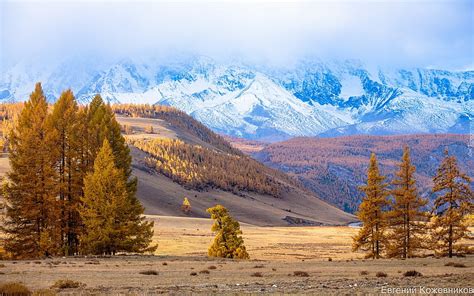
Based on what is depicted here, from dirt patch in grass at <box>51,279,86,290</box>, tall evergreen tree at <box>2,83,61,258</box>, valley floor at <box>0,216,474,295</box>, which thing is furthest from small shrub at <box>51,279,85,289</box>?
tall evergreen tree at <box>2,83,61,258</box>

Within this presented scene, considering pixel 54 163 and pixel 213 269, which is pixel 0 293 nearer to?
pixel 213 269

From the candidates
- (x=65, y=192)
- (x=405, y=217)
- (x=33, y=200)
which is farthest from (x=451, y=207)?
(x=33, y=200)

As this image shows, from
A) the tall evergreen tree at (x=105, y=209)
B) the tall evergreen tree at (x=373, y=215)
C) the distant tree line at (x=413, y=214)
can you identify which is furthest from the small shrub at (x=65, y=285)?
the tall evergreen tree at (x=373, y=215)

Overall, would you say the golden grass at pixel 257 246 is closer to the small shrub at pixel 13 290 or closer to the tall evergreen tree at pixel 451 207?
the tall evergreen tree at pixel 451 207

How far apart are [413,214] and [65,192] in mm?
32510

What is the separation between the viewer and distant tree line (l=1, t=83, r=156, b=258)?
4941 centimetres

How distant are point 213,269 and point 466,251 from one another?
26.7 meters

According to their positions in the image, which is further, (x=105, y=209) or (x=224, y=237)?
(x=224, y=237)

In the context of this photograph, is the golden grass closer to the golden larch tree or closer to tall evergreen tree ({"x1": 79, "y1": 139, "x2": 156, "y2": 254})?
the golden larch tree

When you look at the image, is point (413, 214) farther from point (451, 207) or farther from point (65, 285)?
point (65, 285)

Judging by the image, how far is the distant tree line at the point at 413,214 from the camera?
50844 mm

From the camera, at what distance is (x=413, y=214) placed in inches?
2144

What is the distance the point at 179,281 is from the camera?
96.9 ft

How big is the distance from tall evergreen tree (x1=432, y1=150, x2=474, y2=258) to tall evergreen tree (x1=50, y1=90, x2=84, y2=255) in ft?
107
